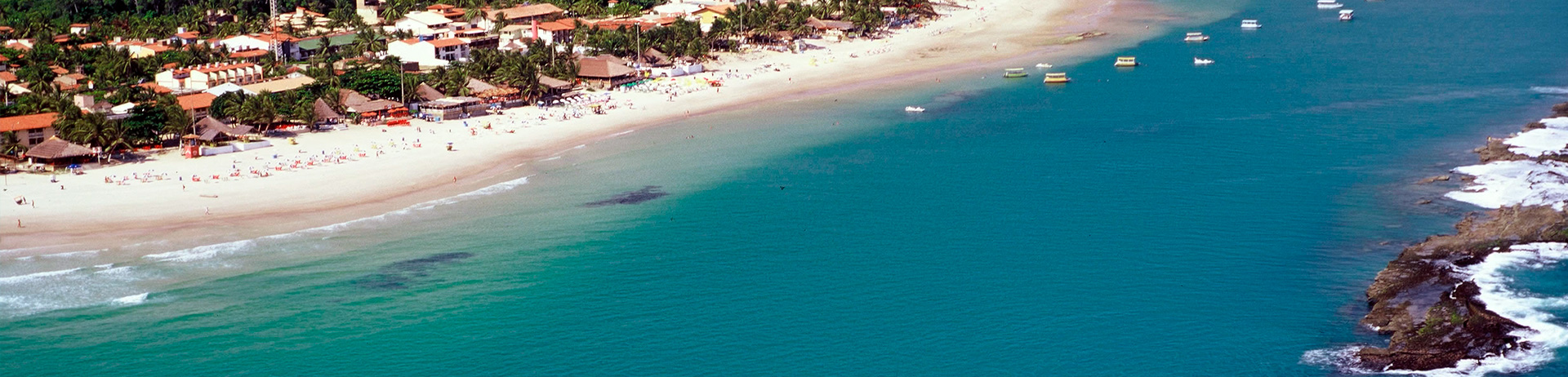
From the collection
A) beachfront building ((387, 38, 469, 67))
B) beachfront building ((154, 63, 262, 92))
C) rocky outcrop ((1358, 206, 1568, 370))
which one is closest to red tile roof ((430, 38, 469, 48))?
beachfront building ((387, 38, 469, 67))

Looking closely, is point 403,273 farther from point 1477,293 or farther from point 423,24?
point 423,24

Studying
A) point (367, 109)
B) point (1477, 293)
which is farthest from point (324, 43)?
point (1477, 293)

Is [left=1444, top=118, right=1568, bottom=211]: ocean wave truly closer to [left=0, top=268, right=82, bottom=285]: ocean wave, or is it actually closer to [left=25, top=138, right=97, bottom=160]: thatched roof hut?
[left=0, top=268, right=82, bottom=285]: ocean wave

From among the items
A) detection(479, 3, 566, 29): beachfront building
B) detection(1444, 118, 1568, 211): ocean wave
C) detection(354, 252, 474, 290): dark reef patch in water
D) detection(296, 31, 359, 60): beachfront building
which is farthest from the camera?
detection(479, 3, 566, 29): beachfront building

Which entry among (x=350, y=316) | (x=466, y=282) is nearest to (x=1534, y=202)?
(x=466, y=282)

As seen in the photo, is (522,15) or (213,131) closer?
(213,131)

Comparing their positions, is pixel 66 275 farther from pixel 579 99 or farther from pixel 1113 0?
pixel 1113 0
